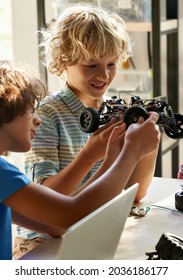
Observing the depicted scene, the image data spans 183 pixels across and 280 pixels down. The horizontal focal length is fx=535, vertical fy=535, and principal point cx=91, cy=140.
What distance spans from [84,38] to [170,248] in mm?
670

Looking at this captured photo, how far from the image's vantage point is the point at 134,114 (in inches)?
45.6

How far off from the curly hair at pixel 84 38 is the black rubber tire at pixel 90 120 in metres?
0.21

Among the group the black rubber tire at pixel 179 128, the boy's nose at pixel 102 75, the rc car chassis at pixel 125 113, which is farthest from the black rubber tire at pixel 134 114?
the boy's nose at pixel 102 75

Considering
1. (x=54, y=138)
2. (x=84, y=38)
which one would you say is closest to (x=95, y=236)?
(x=54, y=138)

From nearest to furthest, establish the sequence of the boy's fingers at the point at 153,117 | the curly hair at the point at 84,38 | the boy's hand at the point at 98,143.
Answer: the boy's fingers at the point at 153,117 < the boy's hand at the point at 98,143 < the curly hair at the point at 84,38

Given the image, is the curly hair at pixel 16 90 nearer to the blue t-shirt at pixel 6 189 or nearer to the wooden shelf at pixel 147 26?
the blue t-shirt at pixel 6 189

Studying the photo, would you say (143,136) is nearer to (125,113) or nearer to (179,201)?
(125,113)

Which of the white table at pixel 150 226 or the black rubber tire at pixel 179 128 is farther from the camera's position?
the black rubber tire at pixel 179 128

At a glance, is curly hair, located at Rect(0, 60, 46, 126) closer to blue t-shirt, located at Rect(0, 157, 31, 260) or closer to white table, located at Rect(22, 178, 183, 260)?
blue t-shirt, located at Rect(0, 157, 31, 260)

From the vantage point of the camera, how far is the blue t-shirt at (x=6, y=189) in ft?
3.17

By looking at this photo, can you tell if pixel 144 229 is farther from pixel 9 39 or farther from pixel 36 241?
pixel 9 39

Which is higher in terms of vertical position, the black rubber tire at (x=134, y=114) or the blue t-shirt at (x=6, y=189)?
the black rubber tire at (x=134, y=114)

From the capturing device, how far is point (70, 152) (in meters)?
1.40

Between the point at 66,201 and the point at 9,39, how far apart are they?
6.44 feet
